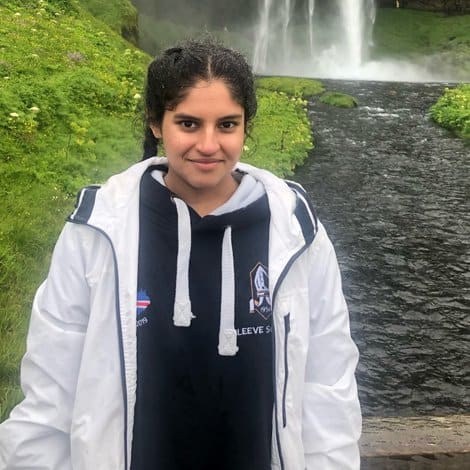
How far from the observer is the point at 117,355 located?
2.03 metres

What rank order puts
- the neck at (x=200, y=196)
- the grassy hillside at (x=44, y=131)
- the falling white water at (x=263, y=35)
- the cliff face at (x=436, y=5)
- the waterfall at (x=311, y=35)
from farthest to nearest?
1. the cliff face at (x=436, y=5)
2. the falling white water at (x=263, y=35)
3. the waterfall at (x=311, y=35)
4. the grassy hillside at (x=44, y=131)
5. the neck at (x=200, y=196)

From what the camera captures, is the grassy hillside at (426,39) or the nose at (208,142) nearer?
the nose at (208,142)

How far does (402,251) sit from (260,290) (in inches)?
327

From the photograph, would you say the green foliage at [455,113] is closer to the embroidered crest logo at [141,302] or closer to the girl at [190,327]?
the girl at [190,327]

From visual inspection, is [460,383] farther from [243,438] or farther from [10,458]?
[10,458]

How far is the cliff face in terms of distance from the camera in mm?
51438

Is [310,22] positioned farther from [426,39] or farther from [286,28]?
[426,39]

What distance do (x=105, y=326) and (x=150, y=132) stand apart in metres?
0.88

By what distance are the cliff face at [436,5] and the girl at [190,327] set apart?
2201 inches

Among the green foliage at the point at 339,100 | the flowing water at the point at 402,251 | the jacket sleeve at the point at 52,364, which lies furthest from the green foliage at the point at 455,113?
the jacket sleeve at the point at 52,364

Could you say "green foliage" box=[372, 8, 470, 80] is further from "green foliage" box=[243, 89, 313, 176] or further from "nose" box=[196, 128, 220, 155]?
"nose" box=[196, 128, 220, 155]

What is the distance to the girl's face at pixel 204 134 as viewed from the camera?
6.95 ft

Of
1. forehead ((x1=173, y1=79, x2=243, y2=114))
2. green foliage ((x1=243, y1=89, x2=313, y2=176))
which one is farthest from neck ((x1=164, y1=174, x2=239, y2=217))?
green foliage ((x1=243, y1=89, x2=313, y2=176))

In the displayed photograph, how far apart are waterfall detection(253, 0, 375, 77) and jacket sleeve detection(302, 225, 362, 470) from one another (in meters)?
43.4
